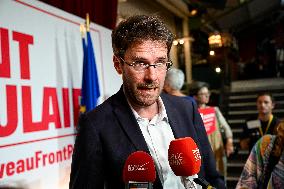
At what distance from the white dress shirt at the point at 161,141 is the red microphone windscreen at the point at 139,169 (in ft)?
0.79

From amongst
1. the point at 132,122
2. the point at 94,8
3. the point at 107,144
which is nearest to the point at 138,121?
the point at 132,122

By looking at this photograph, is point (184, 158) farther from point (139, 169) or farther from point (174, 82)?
point (174, 82)

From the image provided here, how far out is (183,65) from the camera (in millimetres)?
9047

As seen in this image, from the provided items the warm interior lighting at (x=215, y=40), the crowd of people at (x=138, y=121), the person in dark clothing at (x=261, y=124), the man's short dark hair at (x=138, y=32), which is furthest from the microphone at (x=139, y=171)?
the warm interior lighting at (x=215, y=40)

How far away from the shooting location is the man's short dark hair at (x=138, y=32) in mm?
1286

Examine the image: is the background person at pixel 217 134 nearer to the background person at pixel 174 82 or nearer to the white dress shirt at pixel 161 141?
the background person at pixel 174 82

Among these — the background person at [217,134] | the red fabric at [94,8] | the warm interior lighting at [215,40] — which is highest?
the warm interior lighting at [215,40]

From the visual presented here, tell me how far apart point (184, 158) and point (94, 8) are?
2984 millimetres

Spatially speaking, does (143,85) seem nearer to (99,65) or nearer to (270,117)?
(99,65)

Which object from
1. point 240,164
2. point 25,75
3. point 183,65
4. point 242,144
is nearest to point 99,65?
point 25,75

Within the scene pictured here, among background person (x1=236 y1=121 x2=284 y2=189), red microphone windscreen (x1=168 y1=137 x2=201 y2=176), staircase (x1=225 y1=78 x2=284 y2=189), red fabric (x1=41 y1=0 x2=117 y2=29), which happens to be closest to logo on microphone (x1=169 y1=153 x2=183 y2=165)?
red microphone windscreen (x1=168 y1=137 x2=201 y2=176)

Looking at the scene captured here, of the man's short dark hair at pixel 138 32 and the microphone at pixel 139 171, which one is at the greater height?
the man's short dark hair at pixel 138 32

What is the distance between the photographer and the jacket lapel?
4.18ft

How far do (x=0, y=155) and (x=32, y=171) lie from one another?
33cm
